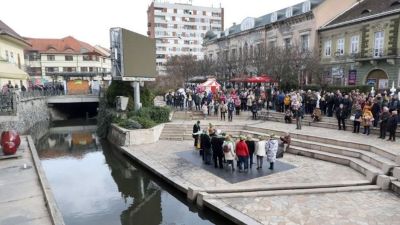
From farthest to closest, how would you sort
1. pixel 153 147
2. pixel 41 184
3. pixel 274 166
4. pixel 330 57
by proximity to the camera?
pixel 330 57, pixel 153 147, pixel 274 166, pixel 41 184

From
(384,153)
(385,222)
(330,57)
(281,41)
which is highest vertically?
(281,41)

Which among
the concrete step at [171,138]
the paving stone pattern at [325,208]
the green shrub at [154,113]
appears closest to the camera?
the paving stone pattern at [325,208]

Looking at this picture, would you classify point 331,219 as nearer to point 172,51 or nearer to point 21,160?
point 21,160

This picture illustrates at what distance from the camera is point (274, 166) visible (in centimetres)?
1328

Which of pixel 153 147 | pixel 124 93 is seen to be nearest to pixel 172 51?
pixel 124 93

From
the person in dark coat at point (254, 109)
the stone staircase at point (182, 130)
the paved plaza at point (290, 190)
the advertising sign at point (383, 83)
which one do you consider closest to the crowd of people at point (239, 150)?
the paved plaza at point (290, 190)

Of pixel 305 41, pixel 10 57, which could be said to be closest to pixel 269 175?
pixel 305 41

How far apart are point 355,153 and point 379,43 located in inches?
776

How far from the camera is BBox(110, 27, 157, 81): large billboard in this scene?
20422 millimetres

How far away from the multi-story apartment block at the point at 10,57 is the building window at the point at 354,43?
32048 millimetres

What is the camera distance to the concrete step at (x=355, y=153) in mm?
11625

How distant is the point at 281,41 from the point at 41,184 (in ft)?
114

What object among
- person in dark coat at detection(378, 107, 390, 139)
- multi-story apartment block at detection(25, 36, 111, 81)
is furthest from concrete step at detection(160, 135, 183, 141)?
multi-story apartment block at detection(25, 36, 111, 81)

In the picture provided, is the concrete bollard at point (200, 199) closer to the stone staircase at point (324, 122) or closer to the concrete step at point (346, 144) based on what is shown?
the concrete step at point (346, 144)
